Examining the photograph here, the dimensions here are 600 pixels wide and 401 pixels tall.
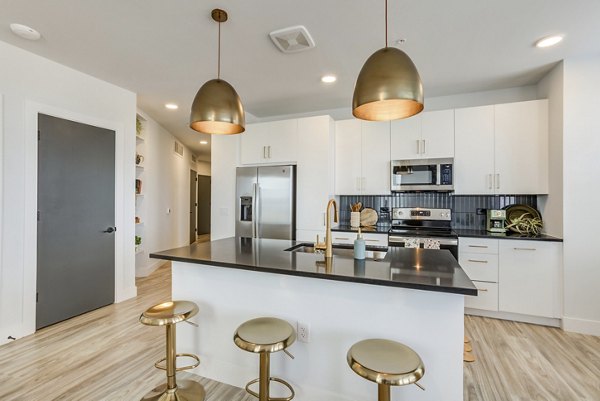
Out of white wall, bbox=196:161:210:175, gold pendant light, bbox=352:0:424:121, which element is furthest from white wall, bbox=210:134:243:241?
white wall, bbox=196:161:210:175

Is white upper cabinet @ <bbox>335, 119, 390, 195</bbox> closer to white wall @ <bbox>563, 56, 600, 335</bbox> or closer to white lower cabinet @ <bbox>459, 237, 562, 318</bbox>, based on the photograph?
white lower cabinet @ <bbox>459, 237, 562, 318</bbox>

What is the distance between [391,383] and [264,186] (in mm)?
3120

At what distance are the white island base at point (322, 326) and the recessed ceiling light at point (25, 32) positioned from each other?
86.8 inches

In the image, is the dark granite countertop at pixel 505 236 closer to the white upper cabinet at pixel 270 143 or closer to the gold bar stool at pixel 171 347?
the white upper cabinet at pixel 270 143

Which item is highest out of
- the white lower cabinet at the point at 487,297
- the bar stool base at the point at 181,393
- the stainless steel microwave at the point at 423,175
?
the stainless steel microwave at the point at 423,175

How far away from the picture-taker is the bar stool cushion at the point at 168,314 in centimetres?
169

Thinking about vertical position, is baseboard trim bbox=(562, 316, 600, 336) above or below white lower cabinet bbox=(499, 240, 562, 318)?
below

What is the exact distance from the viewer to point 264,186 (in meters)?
4.02

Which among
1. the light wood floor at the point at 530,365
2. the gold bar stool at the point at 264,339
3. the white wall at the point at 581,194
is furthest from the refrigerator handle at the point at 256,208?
the white wall at the point at 581,194

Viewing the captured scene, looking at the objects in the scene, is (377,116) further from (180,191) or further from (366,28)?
(180,191)

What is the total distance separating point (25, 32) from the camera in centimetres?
234

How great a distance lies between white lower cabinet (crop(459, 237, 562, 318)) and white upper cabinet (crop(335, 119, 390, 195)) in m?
1.23

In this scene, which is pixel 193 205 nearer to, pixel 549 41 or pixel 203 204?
pixel 203 204

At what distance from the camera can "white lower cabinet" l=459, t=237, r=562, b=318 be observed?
2.89m
